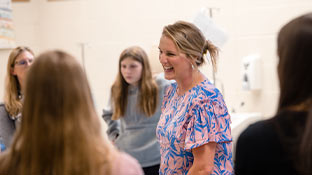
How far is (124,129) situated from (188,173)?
1.17m

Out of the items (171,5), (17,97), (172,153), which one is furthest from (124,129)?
(171,5)

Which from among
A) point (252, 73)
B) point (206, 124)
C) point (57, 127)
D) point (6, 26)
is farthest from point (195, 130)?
point (6, 26)

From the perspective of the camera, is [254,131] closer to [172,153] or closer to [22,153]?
[22,153]

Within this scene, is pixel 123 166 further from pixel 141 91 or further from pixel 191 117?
pixel 141 91

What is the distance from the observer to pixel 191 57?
5.38 feet

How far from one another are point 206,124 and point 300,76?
647 millimetres

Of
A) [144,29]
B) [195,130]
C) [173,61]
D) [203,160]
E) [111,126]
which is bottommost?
[111,126]

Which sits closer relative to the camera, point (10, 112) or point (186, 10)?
point (10, 112)

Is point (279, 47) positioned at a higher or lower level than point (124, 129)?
higher

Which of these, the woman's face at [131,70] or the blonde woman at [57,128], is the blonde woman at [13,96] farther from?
the blonde woman at [57,128]

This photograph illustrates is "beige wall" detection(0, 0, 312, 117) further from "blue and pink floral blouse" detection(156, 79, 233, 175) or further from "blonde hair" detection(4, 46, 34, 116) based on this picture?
"blue and pink floral blouse" detection(156, 79, 233, 175)

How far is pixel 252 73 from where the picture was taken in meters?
3.24

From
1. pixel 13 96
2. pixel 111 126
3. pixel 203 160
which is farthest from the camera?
pixel 111 126

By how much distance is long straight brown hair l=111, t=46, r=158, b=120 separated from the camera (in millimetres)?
2605
